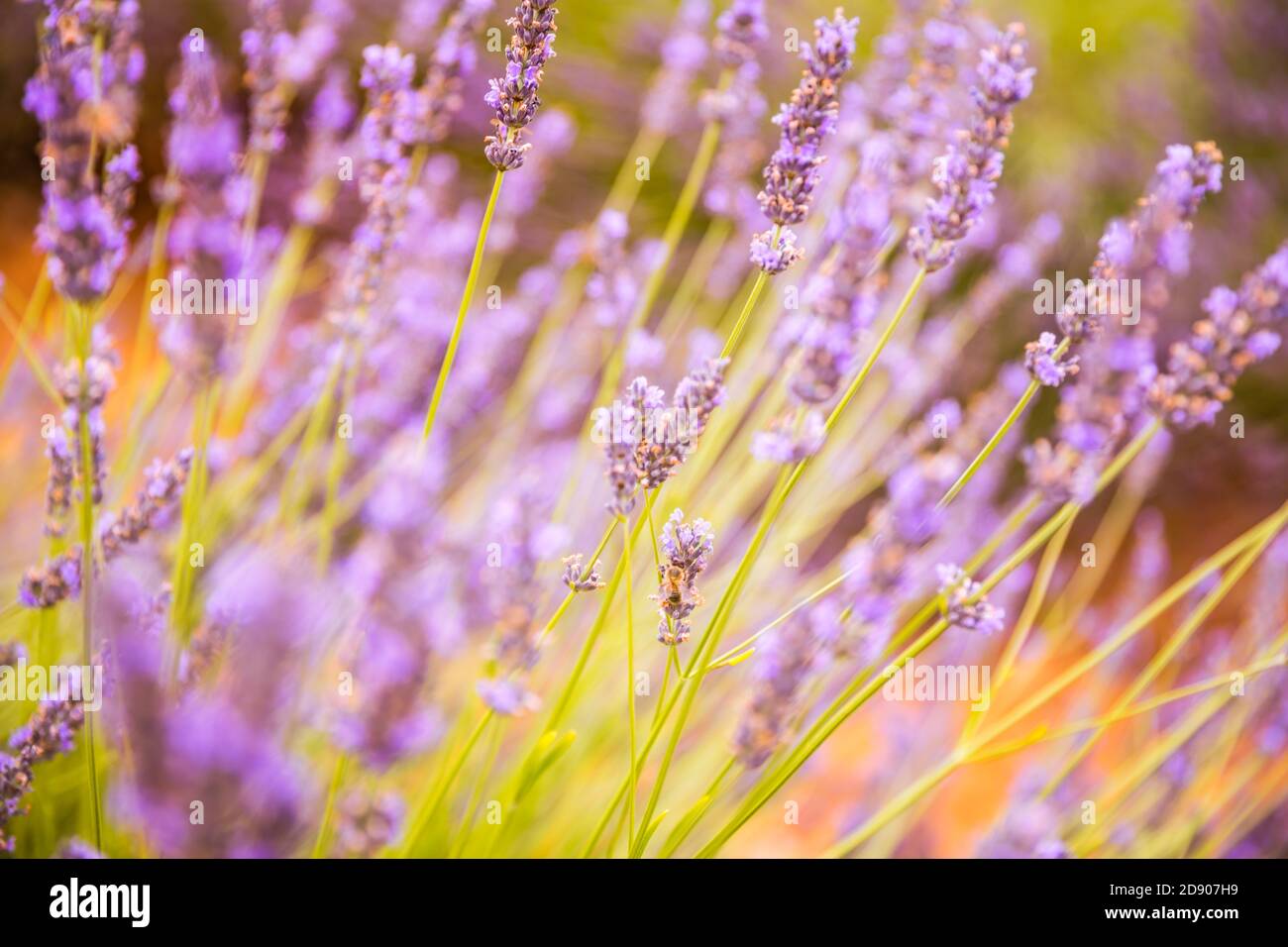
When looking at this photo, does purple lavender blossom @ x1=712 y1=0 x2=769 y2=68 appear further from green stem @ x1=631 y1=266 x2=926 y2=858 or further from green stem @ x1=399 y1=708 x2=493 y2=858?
green stem @ x1=399 y1=708 x2=493 y2=858

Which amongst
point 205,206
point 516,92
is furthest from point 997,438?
point 205,206

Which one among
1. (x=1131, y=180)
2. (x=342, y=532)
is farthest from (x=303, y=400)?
(x=1131, y=180)

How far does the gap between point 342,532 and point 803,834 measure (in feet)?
3.88

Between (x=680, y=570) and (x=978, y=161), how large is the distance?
45 centimetres

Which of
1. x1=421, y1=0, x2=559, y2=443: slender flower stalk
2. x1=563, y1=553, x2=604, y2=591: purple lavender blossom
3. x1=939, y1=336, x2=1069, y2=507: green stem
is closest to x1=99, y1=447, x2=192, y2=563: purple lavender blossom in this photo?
x1=421, y1=0, x2=559, y2=443: slender flower stalk

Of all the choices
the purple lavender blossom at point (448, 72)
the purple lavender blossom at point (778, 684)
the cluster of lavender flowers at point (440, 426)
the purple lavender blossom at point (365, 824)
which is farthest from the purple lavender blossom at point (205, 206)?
the purple lavender blossom at point (778, 684)

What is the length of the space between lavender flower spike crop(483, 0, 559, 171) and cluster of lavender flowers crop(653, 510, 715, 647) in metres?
0.36

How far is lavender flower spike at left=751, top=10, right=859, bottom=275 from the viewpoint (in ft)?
2.28

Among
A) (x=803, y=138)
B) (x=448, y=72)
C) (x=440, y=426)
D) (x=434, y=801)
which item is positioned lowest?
(x=434, y=801)

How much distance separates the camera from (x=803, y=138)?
2.35 ft

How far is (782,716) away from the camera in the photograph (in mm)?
635

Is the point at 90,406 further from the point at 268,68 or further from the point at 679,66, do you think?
the point at 679,66

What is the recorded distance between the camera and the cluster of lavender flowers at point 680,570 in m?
0.70
